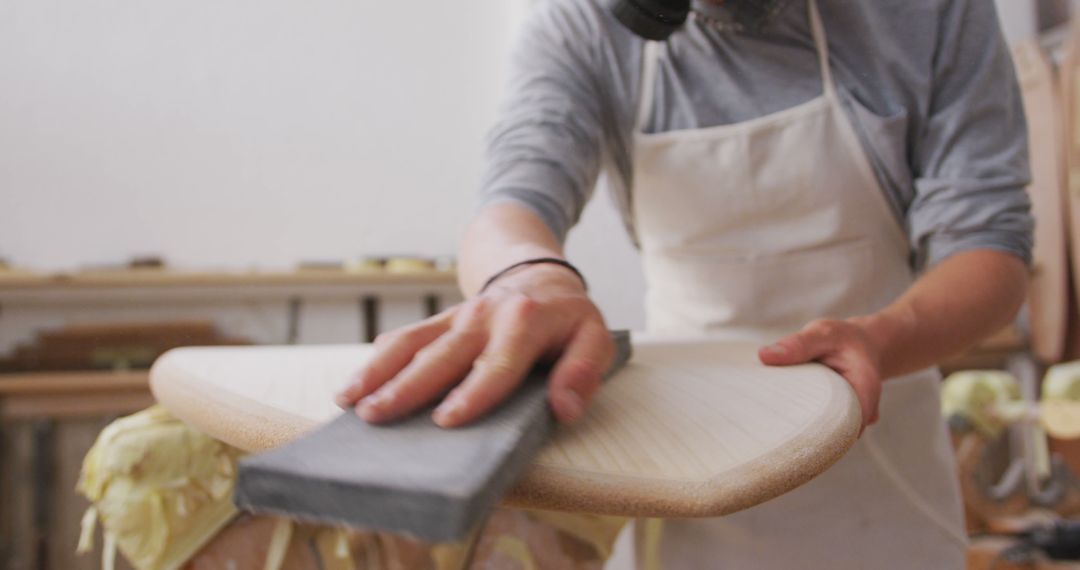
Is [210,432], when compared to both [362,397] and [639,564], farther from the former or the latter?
[639,564]

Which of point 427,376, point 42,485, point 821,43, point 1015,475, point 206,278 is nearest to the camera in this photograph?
point 427,376

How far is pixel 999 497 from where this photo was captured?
62.8 inches

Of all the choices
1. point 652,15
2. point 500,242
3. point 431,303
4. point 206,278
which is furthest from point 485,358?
point 431,303

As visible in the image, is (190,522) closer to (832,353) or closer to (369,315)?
(832,353)

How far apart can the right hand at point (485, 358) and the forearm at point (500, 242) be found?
11 centimetres

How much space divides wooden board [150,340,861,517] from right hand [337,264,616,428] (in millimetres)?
32

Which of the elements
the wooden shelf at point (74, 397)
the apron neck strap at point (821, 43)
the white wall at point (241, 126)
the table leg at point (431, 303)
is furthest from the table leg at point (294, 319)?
the apron neck strap at point (821, 43)

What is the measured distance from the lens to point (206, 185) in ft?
8.24

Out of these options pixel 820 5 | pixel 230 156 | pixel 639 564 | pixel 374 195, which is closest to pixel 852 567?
pixel 639 564

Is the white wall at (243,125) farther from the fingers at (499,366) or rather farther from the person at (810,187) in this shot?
the fingers at (499,366)

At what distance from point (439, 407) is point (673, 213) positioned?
2.00 ft

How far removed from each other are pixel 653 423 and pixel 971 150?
22.6 inches

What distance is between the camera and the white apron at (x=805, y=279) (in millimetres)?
794

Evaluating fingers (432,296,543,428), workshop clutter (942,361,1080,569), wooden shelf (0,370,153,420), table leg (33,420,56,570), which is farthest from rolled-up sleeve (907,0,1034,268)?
table leg (33,420,56,570)
